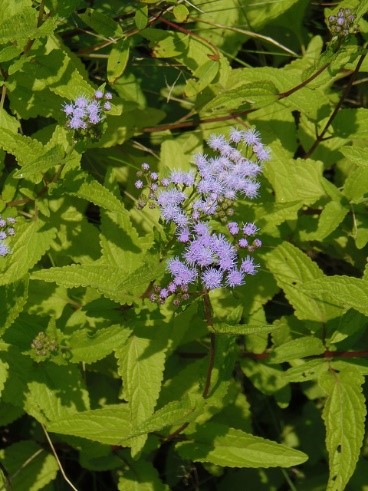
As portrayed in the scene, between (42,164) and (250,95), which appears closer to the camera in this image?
(42,164)

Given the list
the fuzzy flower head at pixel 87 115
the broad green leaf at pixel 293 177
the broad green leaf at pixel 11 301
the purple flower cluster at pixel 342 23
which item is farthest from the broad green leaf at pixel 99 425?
the purple flower cluster at pixel 342 23

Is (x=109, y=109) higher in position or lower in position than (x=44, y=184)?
higher

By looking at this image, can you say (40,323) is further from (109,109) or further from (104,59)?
(104,59)

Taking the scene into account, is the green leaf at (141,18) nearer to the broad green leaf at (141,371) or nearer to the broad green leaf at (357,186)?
the broad green leaf at (357,186)

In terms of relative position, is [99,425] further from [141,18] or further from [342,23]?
[342,23]

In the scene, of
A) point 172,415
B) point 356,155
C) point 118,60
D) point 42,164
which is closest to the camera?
point 42,164

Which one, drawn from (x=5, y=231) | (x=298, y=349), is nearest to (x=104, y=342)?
(x=5, y=231)

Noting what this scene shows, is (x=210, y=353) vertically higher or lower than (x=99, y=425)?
higher

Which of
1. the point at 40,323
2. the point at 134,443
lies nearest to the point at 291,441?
the point at 134,443
